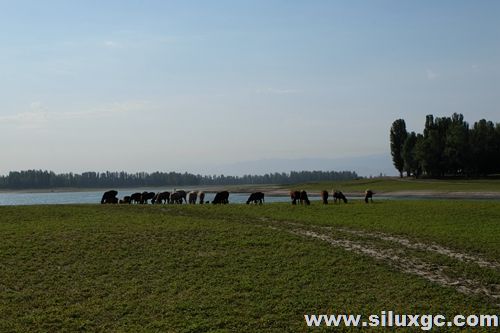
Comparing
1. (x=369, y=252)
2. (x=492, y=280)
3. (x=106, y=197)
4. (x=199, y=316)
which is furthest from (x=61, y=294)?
(x=106, y=197)

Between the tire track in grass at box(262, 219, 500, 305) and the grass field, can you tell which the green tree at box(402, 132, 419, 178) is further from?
the tire track in grass at box(262, 219, 500, 305)

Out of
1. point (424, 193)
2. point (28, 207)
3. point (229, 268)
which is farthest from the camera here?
point (424, 193)

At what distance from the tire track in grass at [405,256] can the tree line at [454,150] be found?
88.9m

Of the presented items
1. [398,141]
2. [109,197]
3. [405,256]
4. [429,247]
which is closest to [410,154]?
[398,141]

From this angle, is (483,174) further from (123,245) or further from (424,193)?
(123,245)

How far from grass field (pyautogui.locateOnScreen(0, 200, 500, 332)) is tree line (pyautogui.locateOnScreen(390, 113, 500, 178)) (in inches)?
3281

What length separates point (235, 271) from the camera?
1806 cm

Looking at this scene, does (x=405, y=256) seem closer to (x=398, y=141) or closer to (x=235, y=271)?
(x=235, y=271)

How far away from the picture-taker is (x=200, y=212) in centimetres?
3462

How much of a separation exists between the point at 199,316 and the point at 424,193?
2772 inches

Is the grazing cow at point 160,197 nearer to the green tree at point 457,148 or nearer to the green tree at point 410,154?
the green tree at point 457,148

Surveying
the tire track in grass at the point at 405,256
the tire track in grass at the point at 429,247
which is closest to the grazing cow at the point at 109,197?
the tire track in grass at the point at 405,256

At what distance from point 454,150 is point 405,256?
93972 millimetres

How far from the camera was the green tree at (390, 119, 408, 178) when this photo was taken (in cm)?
12825
